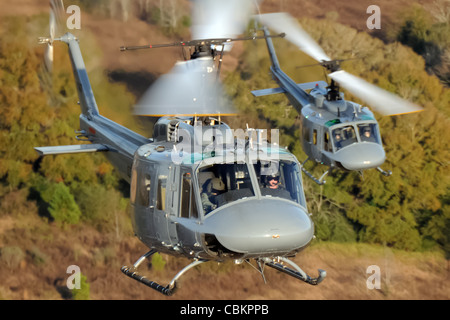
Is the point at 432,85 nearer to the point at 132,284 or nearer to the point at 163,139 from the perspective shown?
the point at 132,284

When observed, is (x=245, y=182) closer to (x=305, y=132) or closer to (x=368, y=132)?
(x=368, y=132)

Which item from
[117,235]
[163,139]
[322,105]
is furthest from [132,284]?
[163,139]

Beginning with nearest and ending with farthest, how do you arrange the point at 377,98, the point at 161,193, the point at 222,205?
1. the point at 222,205
2. the point at 161,193
3. the point at 377,98

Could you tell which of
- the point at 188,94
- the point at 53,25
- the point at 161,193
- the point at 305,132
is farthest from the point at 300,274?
the point at 53,25

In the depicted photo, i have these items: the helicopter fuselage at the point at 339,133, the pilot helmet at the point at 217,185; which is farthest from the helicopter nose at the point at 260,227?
the helicopter fuselage at the point at 339,133

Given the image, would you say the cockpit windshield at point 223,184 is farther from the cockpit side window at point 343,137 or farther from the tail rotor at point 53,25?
the cockpit side window at point 343,137

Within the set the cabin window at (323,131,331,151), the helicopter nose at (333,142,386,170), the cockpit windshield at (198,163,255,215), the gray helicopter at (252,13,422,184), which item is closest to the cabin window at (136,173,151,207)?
the cockpit windshield at (198,163,255,215)
